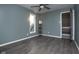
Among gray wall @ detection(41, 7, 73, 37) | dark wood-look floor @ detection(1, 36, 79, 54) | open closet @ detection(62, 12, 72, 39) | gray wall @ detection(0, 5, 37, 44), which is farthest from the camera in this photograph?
open closet @ detection(62, 12, 72, 39)

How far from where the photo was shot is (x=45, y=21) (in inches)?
312

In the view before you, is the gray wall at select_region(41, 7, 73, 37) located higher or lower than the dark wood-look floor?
higher

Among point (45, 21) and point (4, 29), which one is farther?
point (45, 21)

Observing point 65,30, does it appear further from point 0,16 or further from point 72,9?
point 0,16

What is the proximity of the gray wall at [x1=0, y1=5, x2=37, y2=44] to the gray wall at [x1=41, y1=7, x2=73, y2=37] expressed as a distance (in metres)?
2.24

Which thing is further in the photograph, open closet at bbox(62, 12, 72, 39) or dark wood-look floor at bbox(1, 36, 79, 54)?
open closet at bbox(62, 12, 72, 39)

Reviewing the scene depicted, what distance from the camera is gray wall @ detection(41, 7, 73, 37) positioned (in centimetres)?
669

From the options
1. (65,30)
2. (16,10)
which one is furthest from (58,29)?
(16,10)

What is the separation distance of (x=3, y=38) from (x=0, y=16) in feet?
3.53

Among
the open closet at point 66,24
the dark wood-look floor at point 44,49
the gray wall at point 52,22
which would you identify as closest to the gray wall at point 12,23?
the dark wood-look floor at point 44,49

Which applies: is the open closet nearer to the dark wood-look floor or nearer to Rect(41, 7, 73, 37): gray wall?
Rect(41, 7, 73, 37): gray wall

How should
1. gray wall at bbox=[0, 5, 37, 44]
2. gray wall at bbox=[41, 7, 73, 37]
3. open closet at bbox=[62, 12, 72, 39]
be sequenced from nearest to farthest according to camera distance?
gray wall at bbox=[0, 5, 37, 44] < gray wall at bbox=[41, 7, 73, 37] < open closet at bbox=[62, 12, 72, 39]

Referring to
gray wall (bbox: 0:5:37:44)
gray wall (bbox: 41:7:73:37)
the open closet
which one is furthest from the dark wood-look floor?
the open closet

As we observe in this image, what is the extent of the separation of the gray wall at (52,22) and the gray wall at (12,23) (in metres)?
2.24
